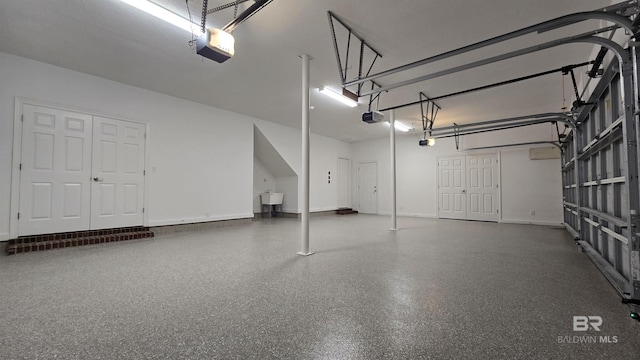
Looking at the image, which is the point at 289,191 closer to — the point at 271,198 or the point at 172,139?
the point at 271,198

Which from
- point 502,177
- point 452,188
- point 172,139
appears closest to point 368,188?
point 452,188

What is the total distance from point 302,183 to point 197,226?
13.5 ft

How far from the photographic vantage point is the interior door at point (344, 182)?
39.4ft

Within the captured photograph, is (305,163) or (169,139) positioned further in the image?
(169,139)

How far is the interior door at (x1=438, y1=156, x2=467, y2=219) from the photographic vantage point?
9750 mm

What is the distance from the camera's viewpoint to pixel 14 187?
460cm

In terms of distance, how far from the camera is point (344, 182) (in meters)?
12.3

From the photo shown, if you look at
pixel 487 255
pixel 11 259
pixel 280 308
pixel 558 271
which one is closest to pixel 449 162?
pixel 487 255

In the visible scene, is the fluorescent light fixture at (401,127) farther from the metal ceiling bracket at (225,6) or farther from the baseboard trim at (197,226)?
the metal ceiling bracket at (225,6)

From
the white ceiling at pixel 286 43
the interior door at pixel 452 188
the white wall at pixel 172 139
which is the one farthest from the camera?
the interior door at pixel 452 188

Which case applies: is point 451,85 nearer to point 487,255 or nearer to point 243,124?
point 487,255

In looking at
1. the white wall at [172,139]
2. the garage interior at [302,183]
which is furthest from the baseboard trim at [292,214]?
the garage interior at [302,183]

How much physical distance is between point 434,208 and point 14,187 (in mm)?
11211

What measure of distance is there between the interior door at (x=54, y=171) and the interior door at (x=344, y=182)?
8586mm
